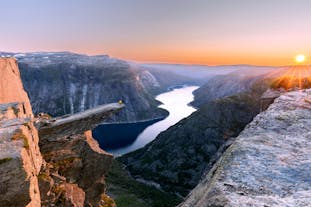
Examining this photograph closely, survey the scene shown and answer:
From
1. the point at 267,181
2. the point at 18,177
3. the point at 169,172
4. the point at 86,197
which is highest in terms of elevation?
the point at 267,181

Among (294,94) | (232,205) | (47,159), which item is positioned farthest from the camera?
(294,94)

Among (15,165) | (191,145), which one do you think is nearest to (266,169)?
(15,165)

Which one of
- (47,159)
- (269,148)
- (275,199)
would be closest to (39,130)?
(47,159)

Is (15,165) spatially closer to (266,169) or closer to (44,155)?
(266,169)

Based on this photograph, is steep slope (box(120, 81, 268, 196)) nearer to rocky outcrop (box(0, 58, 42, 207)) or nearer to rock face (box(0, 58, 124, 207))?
rock face (box(0, 58, 124, 207))

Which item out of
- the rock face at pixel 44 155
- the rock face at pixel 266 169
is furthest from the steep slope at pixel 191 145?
the rock face at pixel 266 169

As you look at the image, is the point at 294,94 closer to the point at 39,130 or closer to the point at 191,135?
the point at 39,130

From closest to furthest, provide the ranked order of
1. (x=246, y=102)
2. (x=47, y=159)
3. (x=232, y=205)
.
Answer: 1. (x=232, y=205)
2. (x=47, y=159)
3. (x=246, y=102)
